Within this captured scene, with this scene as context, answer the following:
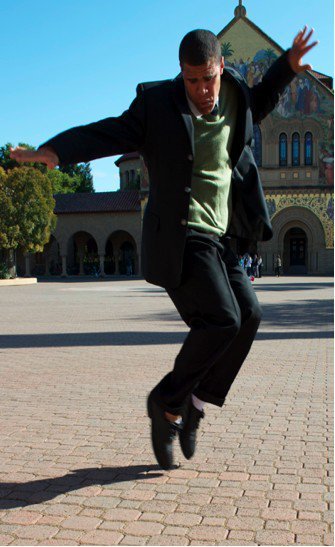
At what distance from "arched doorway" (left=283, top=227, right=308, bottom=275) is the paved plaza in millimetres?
44810

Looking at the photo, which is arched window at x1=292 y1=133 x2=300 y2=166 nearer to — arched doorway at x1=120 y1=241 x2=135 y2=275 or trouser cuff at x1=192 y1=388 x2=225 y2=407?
arched doorway at x1=120 y1=241 x2=135 y2=275

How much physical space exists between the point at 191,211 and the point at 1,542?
1.81 meters

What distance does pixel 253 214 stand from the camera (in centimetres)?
375

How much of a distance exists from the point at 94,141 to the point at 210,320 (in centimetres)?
109

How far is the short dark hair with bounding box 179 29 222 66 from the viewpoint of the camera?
11.2 feet

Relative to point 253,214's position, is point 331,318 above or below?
below

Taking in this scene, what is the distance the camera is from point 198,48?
11.1 feet

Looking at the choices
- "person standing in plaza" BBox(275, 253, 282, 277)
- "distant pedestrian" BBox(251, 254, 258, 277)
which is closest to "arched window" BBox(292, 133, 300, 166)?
"person standing in plaza" BBox(275, 253, 282, 277)

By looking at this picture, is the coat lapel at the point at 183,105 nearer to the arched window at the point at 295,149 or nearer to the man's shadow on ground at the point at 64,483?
the man's shadow on ground at the point at 64,483

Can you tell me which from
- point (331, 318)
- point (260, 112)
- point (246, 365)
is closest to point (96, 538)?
point (260, 112)

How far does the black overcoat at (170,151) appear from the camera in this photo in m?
3.50

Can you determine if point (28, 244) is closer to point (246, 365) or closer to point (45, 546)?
point (246, 365)

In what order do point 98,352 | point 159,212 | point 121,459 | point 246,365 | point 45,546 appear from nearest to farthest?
point 45,546 → point 159,212 → point 121,459 → point 246,365 → point 98,352

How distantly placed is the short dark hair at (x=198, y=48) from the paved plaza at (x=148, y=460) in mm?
2172
